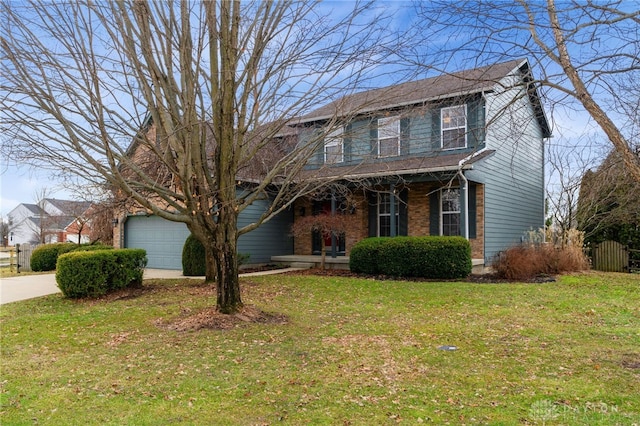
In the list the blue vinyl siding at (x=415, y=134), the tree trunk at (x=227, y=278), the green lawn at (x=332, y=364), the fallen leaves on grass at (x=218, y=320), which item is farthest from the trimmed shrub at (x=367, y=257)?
the tree trunk at (x=227, y=278)

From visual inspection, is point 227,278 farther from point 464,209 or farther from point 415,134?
point 464,209

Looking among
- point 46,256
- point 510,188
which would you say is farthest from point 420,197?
point 46,256

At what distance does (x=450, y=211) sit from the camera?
48.2 feet

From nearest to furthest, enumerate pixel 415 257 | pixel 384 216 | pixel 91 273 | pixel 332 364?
pixel 332 364 < pixel 91 273 < pixel 415 257 < pixel 384 216

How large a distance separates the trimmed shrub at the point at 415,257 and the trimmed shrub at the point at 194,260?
15.3 ft

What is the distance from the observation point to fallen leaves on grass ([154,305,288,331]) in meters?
6.63

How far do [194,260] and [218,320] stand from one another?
7.59 m

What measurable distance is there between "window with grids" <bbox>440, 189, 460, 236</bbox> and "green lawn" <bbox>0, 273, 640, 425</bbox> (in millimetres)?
5747

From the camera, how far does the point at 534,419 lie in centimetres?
356

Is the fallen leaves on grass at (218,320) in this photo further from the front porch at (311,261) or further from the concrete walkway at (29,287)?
the front porch at (311,261)

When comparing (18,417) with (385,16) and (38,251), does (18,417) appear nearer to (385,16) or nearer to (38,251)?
(385,16)

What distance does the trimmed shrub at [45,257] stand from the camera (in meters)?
18.0

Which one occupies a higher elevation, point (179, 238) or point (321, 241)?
point (179, 238)

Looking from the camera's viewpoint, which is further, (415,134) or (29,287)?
(415,134)
